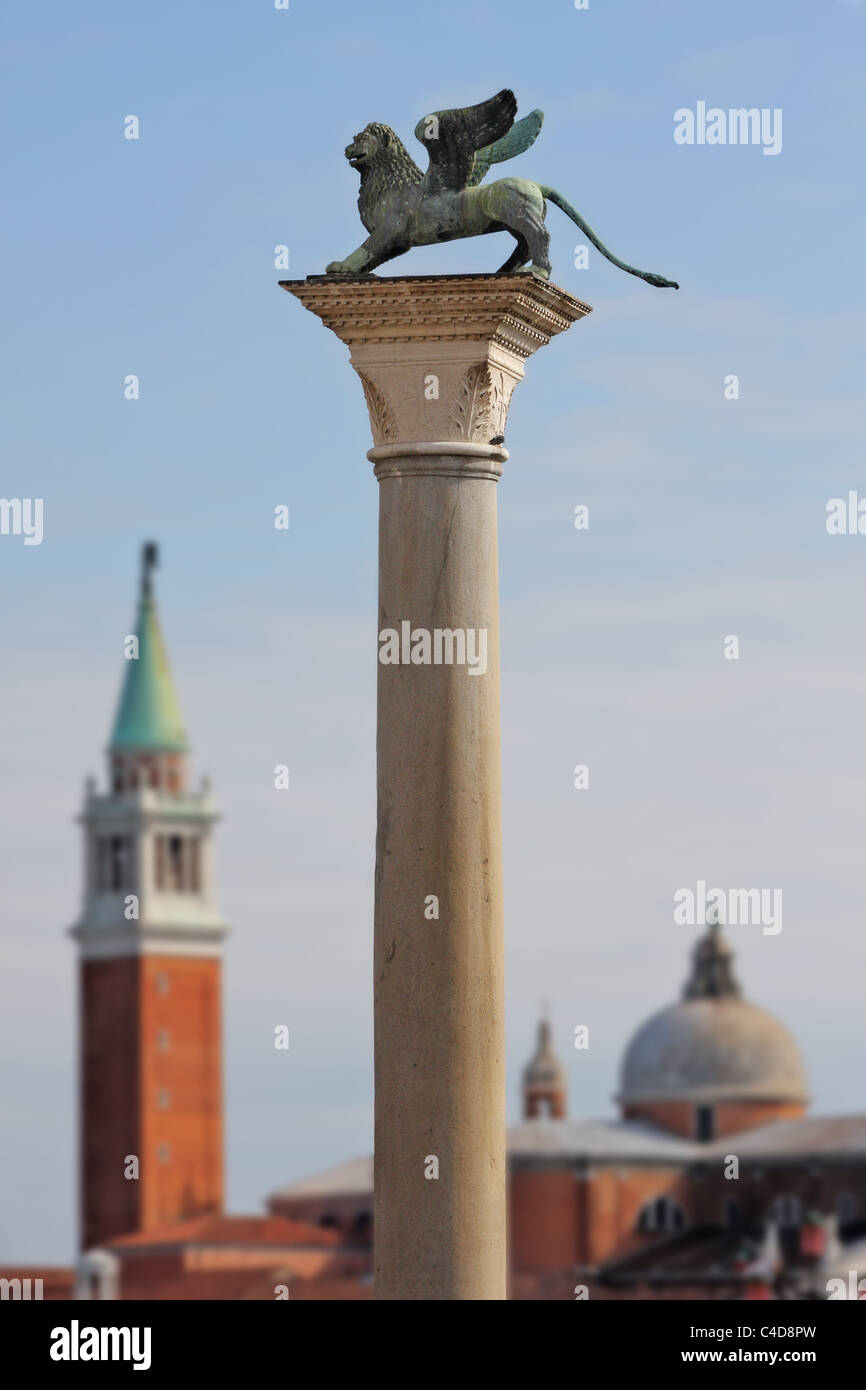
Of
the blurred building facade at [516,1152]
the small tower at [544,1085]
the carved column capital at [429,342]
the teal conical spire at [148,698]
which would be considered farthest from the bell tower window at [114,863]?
the carved column capital at [429,342]

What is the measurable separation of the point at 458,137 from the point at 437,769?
108 inches

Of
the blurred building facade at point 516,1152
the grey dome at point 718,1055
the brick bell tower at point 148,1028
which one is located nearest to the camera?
the blurred building facade at point 516,1152

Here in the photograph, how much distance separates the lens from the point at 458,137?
14.9 m

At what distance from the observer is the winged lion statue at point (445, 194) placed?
48.5 feet

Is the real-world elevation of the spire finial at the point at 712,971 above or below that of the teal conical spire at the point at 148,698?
below

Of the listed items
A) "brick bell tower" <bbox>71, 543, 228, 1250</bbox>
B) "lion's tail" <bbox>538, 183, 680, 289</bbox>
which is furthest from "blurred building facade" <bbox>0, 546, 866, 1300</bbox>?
"lion's tail" <bbox>538, 183, 680, 289</bbox>

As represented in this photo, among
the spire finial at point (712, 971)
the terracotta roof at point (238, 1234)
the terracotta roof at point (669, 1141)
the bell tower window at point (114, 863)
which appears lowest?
the terracotta roof at point (238, 1234)

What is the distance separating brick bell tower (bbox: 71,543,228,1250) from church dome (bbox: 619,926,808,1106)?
1703 centimetres

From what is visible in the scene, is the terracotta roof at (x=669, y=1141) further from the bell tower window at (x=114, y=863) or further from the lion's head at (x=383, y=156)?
the lion's head at (x=383, y=156)

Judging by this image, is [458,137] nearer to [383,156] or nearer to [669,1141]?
[383,156]

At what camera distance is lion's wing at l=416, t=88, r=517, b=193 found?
585 inches

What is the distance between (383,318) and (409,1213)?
3.66m

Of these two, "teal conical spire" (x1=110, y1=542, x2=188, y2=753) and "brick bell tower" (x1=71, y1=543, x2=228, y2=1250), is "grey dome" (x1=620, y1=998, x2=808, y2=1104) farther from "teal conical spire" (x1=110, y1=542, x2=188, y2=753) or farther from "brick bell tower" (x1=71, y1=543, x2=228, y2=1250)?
"teal conical spire" (x1=110, y1=542, x2=188, y2=753)
